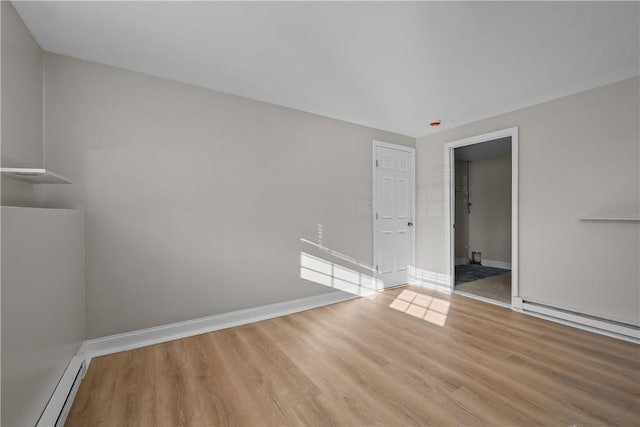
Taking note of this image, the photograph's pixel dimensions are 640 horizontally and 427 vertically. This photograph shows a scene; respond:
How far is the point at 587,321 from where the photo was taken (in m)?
2.79

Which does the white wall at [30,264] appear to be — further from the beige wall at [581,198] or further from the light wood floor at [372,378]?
the beige wall at [581,198]

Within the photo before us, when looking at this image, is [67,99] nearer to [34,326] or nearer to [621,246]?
[34,326]

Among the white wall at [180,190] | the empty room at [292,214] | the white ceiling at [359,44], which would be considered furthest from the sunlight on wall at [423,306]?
the white ceiling at [359,44]

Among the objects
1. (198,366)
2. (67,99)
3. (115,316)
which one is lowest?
(198,366)

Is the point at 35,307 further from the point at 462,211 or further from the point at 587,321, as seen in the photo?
the point at 462,211

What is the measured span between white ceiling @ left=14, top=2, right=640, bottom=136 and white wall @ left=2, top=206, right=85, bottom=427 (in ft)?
4.43

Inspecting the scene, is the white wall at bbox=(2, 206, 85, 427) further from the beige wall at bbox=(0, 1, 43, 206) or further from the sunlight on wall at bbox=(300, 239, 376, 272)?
the sunlight on wall at bbox=(300, 239, 376, 272)

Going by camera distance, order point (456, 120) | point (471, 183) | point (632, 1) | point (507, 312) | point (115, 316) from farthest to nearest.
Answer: point (471, 183)
point (456, 120)
point (507, 312)
point (115, 316)
point (632, 1)

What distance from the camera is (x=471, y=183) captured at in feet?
21.9

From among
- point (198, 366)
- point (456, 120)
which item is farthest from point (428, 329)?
point (456, 120)

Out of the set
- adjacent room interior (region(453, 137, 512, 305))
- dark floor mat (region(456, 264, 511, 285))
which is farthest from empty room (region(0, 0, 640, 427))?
adjacent room interior (region(453, 137, 512, 305))

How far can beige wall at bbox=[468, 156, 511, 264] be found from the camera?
6004 millimetres

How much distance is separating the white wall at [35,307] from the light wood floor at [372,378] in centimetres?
43

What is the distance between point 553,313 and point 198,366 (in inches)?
143
